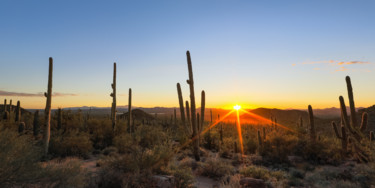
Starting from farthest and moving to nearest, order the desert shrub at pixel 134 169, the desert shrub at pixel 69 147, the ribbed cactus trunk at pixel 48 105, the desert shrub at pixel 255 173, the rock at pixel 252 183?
the desert shrub at pixel 69 147 → the ribbed cactus trunk at pixel 48 105 → the desert shrub at pixel 255 173 → the rock at pixel 252 183 → the desert shrub at pixel 134 169

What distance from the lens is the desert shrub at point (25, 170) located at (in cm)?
503

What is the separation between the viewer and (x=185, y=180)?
25.2 ft

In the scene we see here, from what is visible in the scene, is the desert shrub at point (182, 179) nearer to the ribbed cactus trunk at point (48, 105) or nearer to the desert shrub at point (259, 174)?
the desert shrub at point (259, 174)

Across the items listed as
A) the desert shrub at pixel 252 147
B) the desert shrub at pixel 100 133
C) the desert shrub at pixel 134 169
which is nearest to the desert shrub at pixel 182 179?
the desert shrub at pixel 134 169

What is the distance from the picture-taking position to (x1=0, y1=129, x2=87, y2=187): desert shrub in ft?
16.5

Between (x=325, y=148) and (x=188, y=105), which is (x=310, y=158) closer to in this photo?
(x=325, y=148)

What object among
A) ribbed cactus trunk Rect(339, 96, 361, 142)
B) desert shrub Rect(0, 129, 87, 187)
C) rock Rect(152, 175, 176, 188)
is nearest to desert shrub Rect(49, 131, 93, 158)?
desert shrub Rect(0, 129, 87, 187)

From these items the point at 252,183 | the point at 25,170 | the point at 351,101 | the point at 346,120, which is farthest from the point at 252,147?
the point at 25,170

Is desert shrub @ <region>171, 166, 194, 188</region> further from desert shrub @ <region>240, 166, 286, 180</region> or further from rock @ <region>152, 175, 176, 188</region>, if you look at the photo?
desert shrub @ <region>240, 166, 286, 180</region>

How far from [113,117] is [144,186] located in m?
15.4

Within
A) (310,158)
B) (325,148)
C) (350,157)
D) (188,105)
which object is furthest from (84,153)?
(350,157)

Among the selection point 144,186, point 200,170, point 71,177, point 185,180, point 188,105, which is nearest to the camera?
point 71,177

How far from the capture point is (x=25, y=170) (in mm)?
5332

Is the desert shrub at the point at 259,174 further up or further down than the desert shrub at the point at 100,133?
further down
